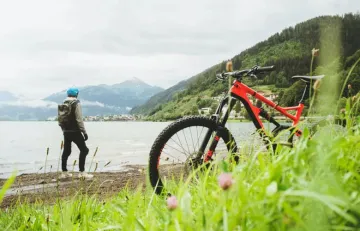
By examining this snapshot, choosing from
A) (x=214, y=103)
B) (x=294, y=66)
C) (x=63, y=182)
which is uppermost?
(x=294, y=66)

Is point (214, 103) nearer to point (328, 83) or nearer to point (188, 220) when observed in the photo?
point (328, 83)

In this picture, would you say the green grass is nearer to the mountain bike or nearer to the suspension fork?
the mountain bike

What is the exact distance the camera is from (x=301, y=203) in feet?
3.90

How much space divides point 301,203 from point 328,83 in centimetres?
214

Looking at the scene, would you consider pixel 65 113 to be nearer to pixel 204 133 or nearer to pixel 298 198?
pixel 204 133

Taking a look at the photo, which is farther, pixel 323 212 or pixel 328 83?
pixel 328 83

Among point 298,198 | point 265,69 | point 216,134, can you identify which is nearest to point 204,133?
point 216,134

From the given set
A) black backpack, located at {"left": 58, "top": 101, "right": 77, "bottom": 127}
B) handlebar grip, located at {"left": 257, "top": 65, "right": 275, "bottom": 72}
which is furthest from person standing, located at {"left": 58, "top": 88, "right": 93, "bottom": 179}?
handlebar grip, located at {"left": 257, "top": 65, "right": 275, "bottom": 72}

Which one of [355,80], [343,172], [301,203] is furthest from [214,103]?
[301,203]

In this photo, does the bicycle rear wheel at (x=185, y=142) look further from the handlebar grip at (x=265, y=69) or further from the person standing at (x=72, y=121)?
the person standing at (x=72, y=121)

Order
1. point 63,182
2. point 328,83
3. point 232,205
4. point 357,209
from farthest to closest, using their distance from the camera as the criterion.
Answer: point 63,182 < point 328,83 < point 232,205 < point 357,209

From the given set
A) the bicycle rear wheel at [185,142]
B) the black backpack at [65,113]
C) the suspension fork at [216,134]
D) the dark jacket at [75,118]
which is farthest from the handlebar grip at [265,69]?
the black backpack at [65,113]

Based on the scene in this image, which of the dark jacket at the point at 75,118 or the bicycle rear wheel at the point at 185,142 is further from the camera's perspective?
the dark jacket at the point at 75,118

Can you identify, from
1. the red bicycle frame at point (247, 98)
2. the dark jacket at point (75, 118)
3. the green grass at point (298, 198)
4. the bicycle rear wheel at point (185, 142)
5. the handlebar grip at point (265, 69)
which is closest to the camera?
the green grass at point (298, 198)
